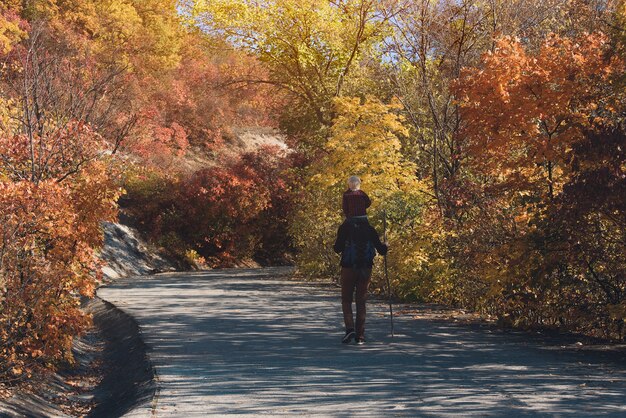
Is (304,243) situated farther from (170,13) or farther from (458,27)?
(170,13)

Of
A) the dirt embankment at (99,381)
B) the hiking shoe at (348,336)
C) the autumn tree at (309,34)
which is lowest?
the dirt embankment at (99,381)

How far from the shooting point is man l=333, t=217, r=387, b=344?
13.1 meters

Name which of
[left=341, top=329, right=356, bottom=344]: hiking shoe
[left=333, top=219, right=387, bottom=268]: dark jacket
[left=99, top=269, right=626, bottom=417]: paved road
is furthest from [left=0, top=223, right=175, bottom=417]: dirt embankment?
[left=333, top=219, right=387, bottom=268]: dark jacket

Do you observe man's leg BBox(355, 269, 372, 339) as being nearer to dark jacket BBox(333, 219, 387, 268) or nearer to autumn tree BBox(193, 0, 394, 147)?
dark jacket BBox(333, 219, 387, 268)

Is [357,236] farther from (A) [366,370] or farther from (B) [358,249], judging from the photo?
(A) [366,370]

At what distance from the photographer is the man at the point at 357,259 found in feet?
42.9

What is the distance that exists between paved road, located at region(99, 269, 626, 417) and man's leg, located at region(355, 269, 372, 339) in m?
0.27

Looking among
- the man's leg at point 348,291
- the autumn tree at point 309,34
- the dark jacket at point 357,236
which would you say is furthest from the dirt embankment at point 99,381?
the autumn tree at point 309,34

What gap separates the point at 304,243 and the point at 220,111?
1311 inches

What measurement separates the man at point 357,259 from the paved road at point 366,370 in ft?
1.17

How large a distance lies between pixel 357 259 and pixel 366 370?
2.79 m

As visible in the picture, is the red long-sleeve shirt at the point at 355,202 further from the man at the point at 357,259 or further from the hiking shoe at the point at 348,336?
the hiking shoe at the point at 348,336

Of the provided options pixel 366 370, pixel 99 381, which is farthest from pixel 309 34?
pixel 366 370

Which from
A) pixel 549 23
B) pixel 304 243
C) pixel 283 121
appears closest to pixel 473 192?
pixel 549 23
